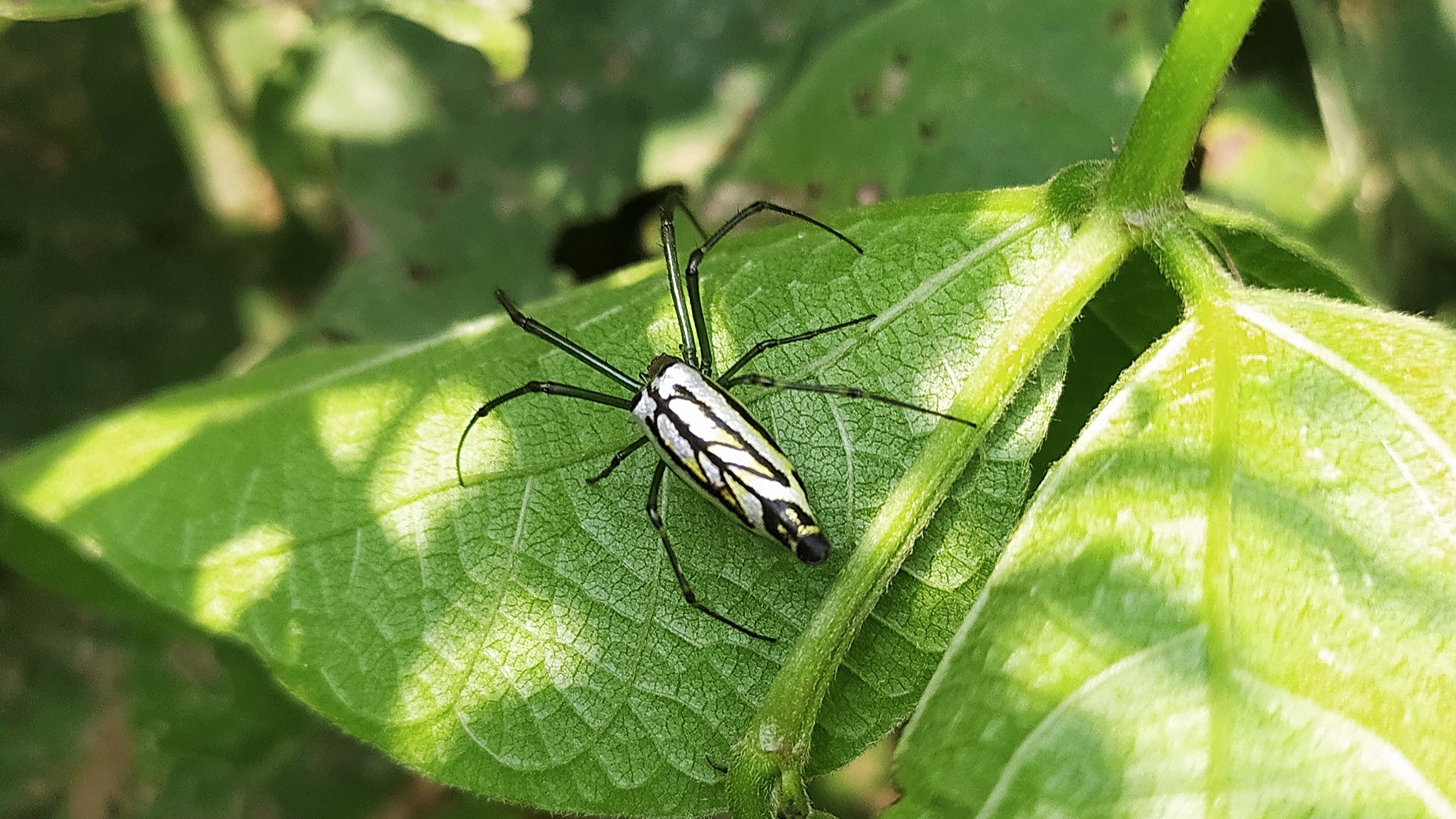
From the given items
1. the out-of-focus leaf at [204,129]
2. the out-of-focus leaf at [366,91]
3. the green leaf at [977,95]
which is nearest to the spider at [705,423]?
the green leaf at [977,95]

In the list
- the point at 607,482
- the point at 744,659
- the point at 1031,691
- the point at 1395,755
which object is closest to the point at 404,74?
the point at 607,482

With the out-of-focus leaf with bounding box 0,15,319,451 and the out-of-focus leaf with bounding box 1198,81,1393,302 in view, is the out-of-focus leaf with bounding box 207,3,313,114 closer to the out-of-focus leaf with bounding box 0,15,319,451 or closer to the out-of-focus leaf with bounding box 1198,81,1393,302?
the out-of-focus leaf with bounding box 0,15,319,451

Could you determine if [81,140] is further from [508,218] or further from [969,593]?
[969,593]

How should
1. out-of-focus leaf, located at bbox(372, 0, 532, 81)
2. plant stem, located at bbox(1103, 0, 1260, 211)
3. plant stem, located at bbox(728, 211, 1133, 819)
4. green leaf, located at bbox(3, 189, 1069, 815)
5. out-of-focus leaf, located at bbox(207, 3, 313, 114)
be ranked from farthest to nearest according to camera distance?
out-of-focus leaf, located at bbox(207, 3, 313, 114), out-of-focus leaf, located at bbox(372, 0, 532, 81), green leaf, located at bbox(3, 189, 1069, 815), plant stem, located at bbox(728, 211, 1133, 819), plant stem, located at bbox(1103, 0, 1260, 211)

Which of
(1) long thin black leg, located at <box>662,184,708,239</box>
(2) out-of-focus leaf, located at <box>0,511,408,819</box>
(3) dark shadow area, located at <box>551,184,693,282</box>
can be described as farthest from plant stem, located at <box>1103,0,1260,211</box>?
→ (2) out-of-focus leaf, located at <box>0,511,408,819</box>

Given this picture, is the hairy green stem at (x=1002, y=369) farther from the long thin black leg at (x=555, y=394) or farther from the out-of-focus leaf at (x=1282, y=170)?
the out-of-focus leaf at (x=1282, y=170)
